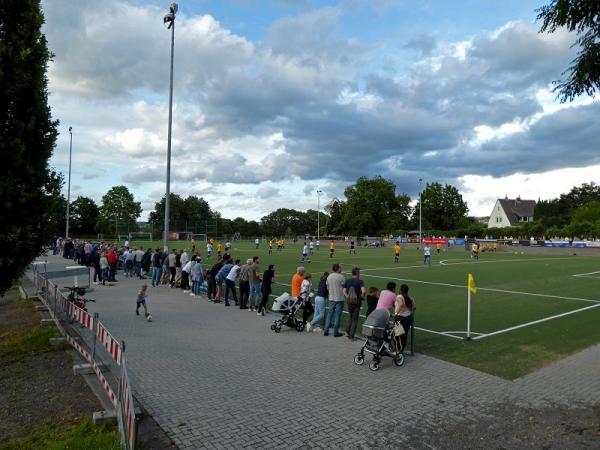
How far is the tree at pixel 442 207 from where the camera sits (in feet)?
360

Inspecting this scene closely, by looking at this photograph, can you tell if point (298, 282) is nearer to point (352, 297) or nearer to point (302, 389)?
point (352, 297)

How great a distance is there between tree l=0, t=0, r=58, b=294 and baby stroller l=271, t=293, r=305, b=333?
581cm

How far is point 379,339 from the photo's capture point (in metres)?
8.70

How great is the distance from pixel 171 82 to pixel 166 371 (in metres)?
18.1

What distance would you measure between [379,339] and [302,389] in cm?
198

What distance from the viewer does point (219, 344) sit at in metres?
10.4

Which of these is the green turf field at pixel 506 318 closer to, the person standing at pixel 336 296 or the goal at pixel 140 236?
the person standing at pixel 336 296

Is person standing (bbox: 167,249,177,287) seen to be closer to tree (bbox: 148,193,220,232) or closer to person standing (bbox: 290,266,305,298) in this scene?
person standing (bbox: 290,266,305,298)

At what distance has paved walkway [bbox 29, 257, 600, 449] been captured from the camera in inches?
234

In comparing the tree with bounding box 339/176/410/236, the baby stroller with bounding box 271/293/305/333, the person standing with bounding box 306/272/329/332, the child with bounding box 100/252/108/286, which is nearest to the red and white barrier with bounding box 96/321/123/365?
the baby stroller with bounding box 271/293/305/333

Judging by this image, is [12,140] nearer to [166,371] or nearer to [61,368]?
[61,368]

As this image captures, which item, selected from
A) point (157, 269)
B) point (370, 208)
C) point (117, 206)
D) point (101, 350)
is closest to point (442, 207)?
point (370, 208)

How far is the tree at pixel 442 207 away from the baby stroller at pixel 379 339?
104096mm

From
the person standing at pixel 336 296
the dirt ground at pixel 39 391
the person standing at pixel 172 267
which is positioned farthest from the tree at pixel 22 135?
the person standing at pixel 172 267
